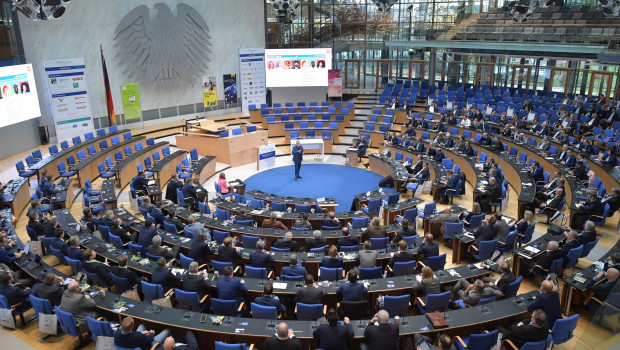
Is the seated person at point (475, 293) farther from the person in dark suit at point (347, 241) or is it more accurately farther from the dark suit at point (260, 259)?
the dark suit at point (260, 259)

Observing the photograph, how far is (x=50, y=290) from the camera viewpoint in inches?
287

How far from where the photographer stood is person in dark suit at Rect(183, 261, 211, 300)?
7590 mm

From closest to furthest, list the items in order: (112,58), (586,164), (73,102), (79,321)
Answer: (79,321), (586,164), (73,102), (112,58)

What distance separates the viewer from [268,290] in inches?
273

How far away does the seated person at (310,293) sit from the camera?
7.14 metres

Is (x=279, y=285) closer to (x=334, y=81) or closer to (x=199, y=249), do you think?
(x=199, y=249)

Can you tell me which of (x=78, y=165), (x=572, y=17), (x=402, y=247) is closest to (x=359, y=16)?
(x=572, y=17)

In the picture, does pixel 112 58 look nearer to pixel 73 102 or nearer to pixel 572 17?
pixel 73 102

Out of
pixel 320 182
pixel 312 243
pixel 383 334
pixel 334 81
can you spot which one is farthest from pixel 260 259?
pixel 334 81

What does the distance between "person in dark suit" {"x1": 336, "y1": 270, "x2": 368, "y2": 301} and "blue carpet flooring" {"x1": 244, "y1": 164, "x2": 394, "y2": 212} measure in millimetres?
7046

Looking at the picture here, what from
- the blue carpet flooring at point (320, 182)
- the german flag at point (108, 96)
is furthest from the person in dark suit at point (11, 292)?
the german flag at point (108, 96)

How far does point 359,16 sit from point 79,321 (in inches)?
1031

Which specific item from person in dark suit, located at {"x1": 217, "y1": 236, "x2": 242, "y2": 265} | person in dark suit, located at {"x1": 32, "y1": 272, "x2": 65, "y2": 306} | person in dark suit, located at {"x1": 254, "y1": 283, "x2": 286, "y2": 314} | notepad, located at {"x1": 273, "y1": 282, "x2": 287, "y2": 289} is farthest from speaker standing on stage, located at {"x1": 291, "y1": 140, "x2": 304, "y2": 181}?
person in dark suit, located at {"x1": 32, "y1": 272, "x2": 65, "y2": 306}

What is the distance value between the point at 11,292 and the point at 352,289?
5549mm
